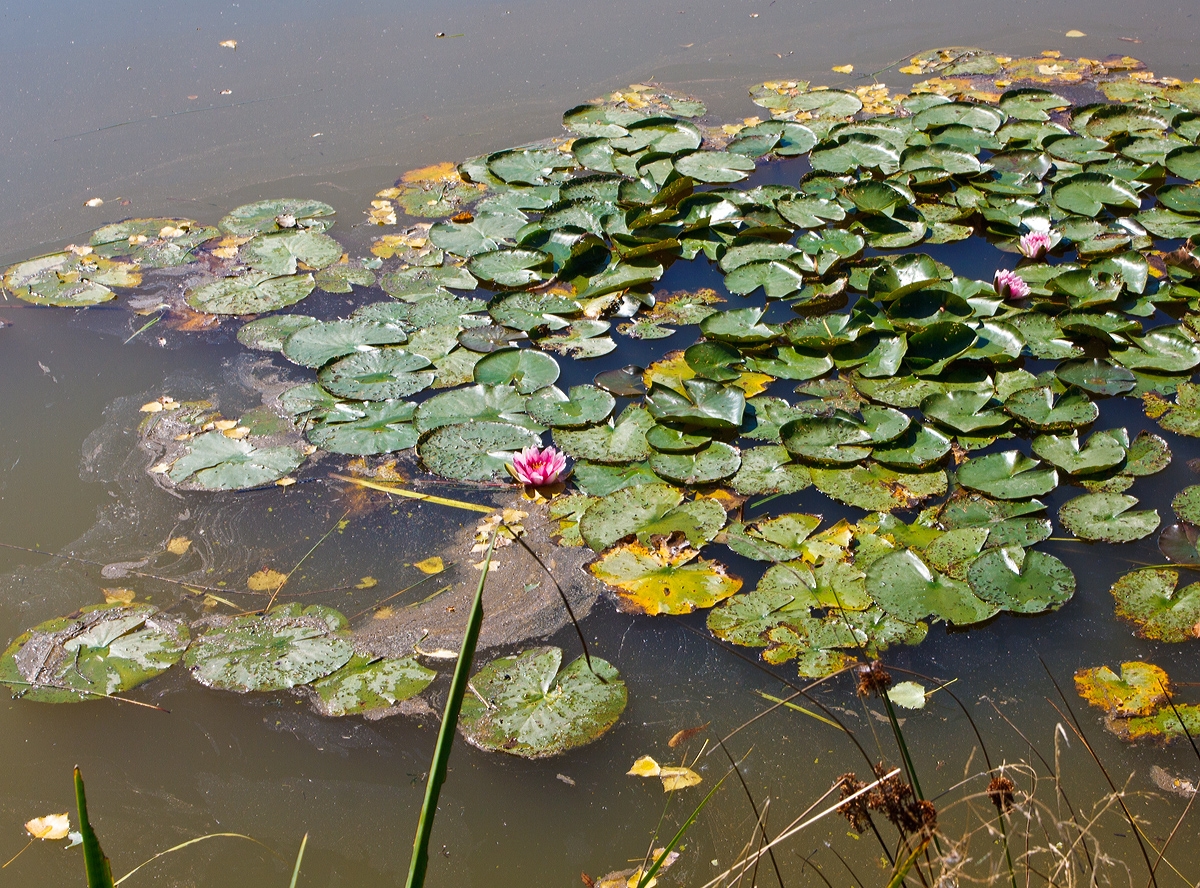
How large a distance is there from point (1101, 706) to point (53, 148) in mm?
5479

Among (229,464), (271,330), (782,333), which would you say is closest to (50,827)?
(229,464)

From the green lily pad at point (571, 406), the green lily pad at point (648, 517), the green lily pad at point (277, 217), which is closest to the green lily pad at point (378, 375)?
the green lily pad at point (571, 406)

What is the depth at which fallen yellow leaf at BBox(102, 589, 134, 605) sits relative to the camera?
2619 mm

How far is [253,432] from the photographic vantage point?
10.5ft

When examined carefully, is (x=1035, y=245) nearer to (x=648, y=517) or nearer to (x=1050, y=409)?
(x=1050, y=409)

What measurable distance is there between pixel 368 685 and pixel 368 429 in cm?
105

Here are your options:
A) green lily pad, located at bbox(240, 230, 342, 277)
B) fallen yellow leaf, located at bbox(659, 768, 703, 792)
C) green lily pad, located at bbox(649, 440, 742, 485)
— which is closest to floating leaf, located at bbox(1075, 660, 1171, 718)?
fallen yellow leaf, located at bbox(659, 768, 703, 792)

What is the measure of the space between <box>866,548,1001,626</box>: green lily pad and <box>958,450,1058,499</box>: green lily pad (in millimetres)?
396

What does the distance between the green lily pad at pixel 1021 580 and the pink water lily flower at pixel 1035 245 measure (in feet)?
5.68

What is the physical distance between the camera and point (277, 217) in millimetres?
4367

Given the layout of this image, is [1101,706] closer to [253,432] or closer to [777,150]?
[253,432]

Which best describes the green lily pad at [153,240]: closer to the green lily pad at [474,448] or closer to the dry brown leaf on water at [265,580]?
the green lily pad at [474,448]

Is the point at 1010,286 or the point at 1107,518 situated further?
the point at 1010,286

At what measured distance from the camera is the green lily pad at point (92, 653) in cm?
239
